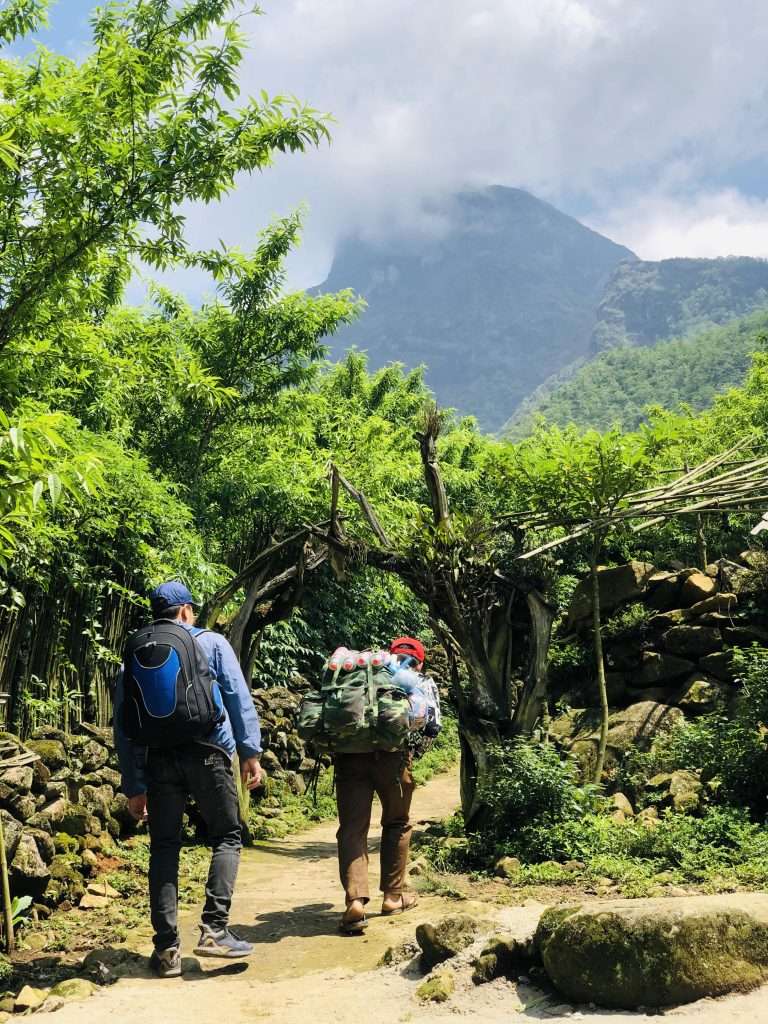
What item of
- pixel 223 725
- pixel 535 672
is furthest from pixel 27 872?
pixel 535 672

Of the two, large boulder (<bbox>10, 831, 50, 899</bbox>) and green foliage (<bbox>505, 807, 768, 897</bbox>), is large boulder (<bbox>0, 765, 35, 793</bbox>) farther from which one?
green foliage (<bbox>505, 807, 768, 897</bbox>)

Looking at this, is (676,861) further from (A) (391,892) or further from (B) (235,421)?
(B) (235,421)

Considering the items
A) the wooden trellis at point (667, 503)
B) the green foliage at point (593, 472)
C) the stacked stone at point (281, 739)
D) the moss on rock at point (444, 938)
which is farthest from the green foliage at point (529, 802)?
the stacked stone at point (281, 739)

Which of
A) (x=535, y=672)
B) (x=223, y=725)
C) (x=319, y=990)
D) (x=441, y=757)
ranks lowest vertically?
(x=319, y=990)

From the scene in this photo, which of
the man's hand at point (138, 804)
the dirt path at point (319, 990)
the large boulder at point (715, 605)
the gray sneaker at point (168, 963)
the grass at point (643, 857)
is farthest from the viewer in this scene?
the large boulder at point (715, 605)

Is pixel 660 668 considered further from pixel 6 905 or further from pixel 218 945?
pixel 6 905

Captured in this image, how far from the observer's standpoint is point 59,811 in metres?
6.12

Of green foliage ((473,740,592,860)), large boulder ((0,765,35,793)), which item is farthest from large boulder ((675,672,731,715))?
large boulder ((0,765,35,793))

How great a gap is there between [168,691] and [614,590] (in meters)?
9.15

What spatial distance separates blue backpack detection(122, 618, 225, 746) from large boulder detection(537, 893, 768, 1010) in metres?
1.88

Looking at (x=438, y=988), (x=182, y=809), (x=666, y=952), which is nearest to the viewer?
(x=666, y=952)

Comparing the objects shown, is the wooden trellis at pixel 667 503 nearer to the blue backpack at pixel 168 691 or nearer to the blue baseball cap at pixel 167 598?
the blue baseball cap at pixel 167 598

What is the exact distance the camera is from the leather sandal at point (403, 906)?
5.10 meters

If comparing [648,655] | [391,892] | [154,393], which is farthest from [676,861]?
[154,393]
